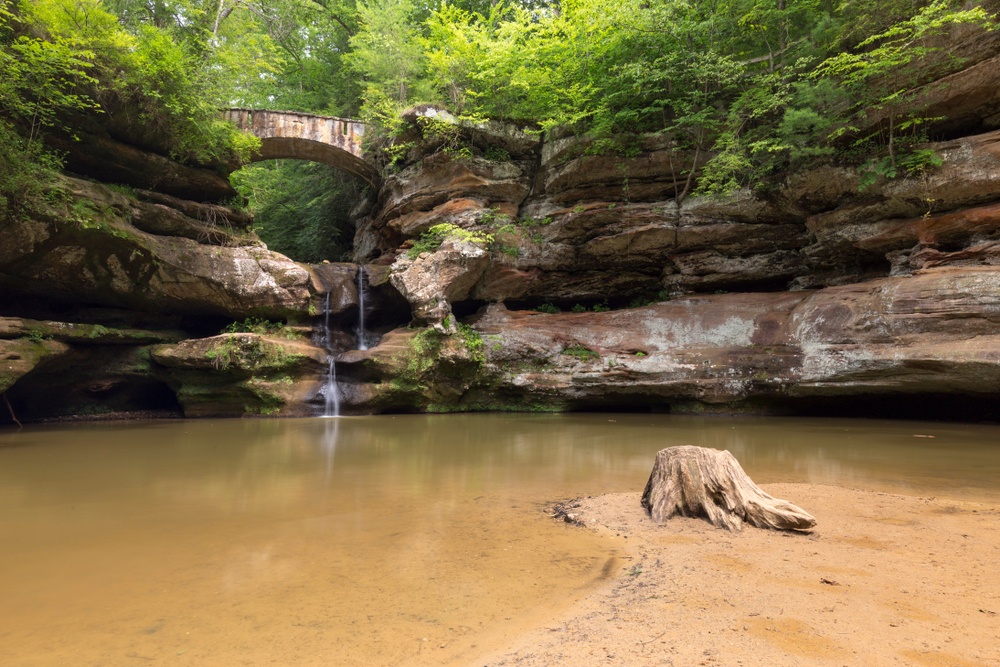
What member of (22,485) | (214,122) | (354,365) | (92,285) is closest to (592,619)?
(22,485)

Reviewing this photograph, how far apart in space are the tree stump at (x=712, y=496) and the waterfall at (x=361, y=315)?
1308cm

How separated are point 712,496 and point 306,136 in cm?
1680

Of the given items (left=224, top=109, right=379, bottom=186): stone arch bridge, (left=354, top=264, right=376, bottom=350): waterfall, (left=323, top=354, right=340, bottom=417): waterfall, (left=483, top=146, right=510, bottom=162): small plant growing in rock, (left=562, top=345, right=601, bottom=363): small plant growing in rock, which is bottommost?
(left=323, top=354, right=340, bottom=417): waterfall

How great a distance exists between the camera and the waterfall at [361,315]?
1576 cm

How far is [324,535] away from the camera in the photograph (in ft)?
11.3

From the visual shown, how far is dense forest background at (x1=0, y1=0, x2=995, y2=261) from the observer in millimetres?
10203

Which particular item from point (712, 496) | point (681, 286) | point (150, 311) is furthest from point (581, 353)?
point (150, 311)

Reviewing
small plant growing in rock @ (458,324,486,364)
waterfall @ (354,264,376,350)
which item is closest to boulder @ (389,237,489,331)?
small plant growing in rock @ (458,324,486,364)

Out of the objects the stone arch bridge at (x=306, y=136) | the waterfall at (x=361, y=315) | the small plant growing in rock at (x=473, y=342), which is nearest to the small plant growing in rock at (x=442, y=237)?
the waterfall at (x=361, y=315)

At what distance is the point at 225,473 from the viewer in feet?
18.6

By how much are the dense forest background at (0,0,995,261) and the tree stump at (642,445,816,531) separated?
992 centimetres

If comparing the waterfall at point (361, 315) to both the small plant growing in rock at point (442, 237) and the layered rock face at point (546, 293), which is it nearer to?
the layered rock face at point (546, 293)

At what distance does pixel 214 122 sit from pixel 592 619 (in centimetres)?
1553

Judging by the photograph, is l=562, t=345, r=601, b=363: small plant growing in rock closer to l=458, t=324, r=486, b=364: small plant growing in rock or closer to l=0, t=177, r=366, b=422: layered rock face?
l=458, t=324, r=486, b=364: small plant growing in rock
